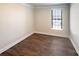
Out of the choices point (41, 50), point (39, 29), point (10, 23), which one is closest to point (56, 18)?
point (39, 29)

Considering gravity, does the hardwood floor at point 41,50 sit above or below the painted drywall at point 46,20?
below

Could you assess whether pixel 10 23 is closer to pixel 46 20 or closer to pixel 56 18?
pixel 46 20

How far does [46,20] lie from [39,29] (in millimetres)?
829

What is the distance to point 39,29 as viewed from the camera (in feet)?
21.3

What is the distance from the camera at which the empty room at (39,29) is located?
11.0 feet

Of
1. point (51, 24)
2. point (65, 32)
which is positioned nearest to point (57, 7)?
point (51, 24)

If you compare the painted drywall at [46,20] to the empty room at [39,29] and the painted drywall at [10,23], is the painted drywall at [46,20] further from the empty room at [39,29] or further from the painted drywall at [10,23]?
the painted drywall at [10,23]

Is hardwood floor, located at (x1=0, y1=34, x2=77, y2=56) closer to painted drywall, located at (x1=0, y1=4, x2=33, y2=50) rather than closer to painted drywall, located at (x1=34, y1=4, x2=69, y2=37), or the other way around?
painted drywall, located at (x1=0, y1=4, x2=33, y2=50)

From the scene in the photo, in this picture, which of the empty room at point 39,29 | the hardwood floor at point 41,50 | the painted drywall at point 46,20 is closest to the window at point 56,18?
the empty room at point 39,29

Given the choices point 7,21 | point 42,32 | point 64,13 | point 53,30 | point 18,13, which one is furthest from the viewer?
point 42,32

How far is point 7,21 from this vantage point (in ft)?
11.7

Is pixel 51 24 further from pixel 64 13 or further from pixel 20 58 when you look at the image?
pixel 20 58

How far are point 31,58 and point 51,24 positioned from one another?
5.57m

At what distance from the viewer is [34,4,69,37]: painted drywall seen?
547 centimetres
